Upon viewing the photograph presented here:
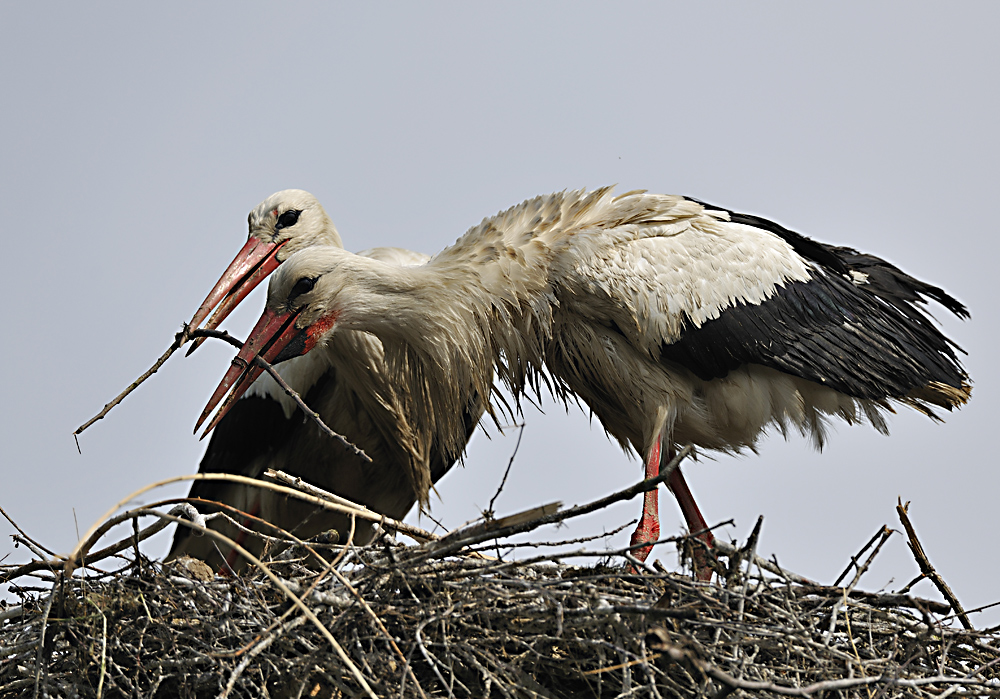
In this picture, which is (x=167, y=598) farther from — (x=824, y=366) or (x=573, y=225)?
(x=824, y=366)

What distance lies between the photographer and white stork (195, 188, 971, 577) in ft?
9.82

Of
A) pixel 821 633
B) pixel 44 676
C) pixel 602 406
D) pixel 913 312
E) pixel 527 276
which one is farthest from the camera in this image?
pixel 913 312

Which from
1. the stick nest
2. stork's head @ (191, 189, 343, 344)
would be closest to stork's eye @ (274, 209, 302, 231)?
stork's head @ (191, 189, 343, 344)

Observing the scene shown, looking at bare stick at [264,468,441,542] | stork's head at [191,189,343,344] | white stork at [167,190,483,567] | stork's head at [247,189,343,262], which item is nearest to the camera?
Result: bare stick at [264,468,441,542]

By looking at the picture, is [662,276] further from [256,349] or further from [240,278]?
[240,278]

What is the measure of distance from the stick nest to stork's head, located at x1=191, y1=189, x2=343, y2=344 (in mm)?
1677

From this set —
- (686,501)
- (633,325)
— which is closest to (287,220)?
(633,325)

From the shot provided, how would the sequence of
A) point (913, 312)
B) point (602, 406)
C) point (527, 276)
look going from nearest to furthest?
point (527, 276) → point (602, 406) → point (913, 312)

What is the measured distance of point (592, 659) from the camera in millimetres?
2137

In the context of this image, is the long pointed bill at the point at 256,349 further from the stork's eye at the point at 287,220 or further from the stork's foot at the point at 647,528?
the stork's foot at the point at 647,528

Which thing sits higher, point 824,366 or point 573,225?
point 573,225

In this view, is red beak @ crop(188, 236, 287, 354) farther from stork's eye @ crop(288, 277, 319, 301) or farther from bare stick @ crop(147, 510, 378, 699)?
bare stick @ crop(147, 510, 378, 699)

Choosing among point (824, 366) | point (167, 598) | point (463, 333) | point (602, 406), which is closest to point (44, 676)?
point (167, 598)

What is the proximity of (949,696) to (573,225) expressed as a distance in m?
1.63
